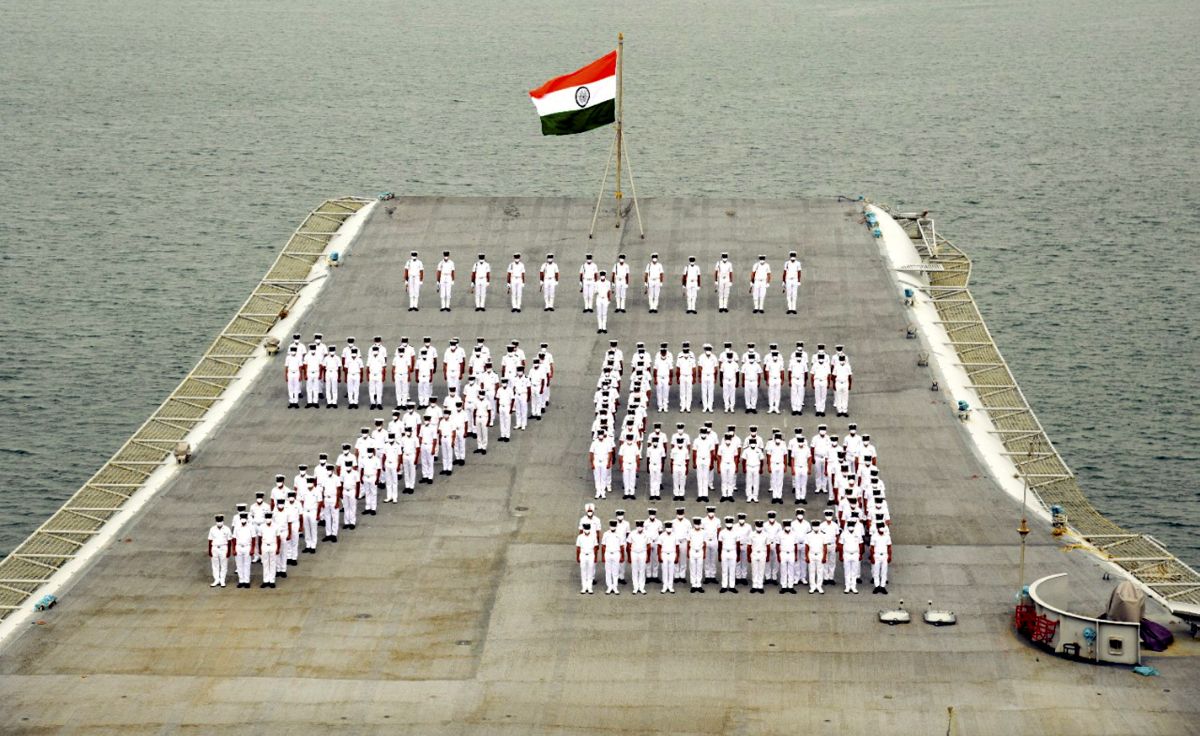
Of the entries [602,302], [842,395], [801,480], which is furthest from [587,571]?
[602,302]

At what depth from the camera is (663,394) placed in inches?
2301

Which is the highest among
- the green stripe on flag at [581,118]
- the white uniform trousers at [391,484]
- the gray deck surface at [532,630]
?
the green stripe on flag at [581,118]

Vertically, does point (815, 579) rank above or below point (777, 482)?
below

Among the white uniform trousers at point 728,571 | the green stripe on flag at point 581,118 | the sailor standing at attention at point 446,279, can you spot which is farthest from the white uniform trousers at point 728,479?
the green stripe on flag at point 581,118

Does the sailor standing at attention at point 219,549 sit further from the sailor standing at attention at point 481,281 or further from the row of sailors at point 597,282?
A: the row of sailors at point 597,282

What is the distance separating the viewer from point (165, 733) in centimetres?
4088

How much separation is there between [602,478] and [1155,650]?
14.6 meters

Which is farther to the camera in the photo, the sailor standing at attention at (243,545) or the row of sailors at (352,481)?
the row of sailors at (352,481)

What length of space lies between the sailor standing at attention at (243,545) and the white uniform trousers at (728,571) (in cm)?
1035

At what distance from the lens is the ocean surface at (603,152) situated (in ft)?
246

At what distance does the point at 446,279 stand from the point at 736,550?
20374 millimetres

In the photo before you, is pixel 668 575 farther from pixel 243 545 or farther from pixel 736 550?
pixel 243 545

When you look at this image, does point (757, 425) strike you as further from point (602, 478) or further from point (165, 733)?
point (165, 733)

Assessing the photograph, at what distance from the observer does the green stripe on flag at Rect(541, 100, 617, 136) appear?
68875 millimetres
